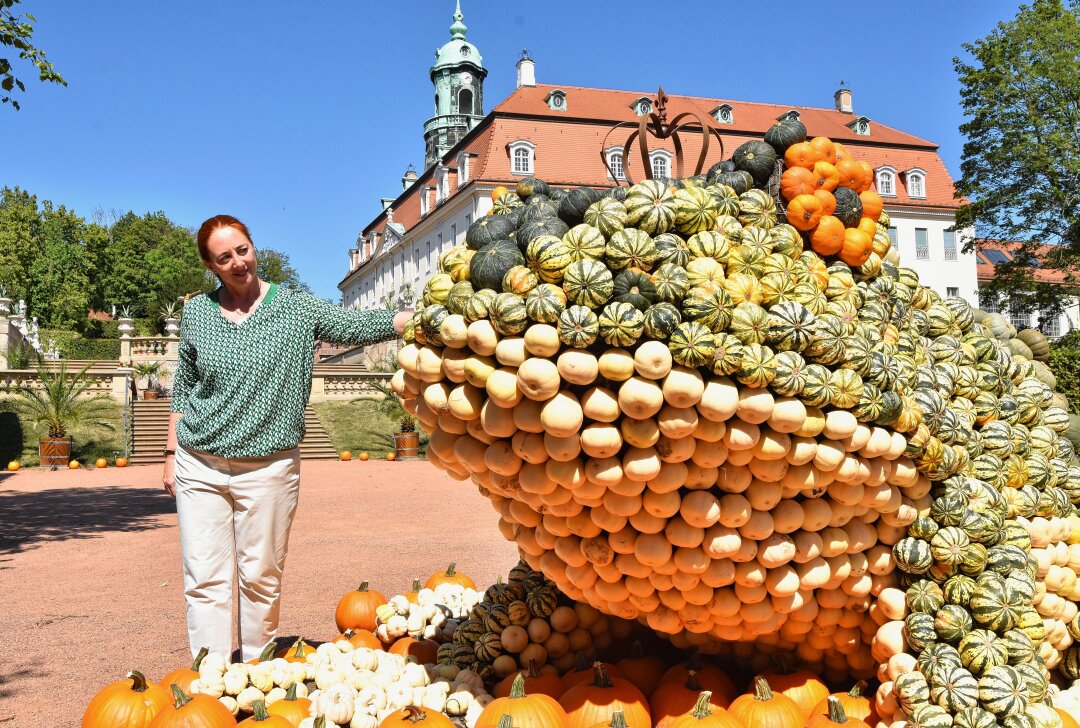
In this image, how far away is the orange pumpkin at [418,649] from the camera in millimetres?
3762

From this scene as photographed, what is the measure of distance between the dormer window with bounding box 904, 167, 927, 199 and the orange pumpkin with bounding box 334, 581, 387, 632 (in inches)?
1879

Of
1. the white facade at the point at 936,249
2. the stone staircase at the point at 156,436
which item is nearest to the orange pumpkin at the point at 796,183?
the stone staircase at the point at 156,436

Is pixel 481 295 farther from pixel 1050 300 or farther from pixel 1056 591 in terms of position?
pixel 1050 300

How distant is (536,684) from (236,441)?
1609mm

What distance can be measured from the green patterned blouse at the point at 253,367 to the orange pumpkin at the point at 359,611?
3.89 ft

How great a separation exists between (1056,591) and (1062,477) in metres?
0.51

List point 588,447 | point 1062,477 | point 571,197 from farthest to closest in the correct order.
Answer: point 1062,477, point 571,197, point 588,447

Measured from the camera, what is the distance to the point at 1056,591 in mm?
3150

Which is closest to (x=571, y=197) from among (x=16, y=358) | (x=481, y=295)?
(x=481, y=295)

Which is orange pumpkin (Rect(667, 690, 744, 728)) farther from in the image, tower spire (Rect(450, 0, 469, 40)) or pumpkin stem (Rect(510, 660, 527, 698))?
tower spire (Rect(450, 0, 469, 40))

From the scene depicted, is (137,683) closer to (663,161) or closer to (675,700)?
(675,700)

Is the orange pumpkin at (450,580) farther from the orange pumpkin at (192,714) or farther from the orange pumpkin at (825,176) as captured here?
the orange pumpkin at (825,176)

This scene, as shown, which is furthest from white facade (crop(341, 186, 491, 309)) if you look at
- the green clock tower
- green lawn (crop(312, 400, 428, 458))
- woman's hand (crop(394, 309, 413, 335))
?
woman's hand (crop(394, 309, 413, 335))

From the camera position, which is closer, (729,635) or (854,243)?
(729,635)
